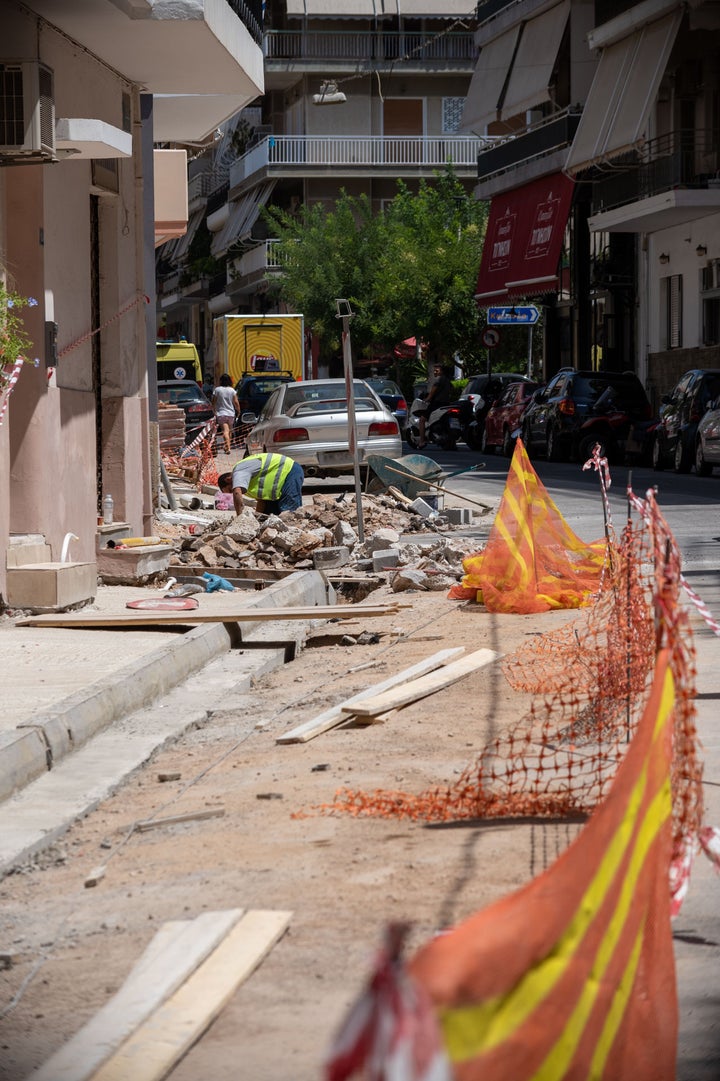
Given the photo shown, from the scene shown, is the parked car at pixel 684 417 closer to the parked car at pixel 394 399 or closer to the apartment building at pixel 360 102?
the parked car at pixel 394 399

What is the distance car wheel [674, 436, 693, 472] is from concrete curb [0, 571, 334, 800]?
56.3ft

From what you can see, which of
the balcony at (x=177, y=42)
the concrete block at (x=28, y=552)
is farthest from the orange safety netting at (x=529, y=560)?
the balcony at (x=177, y=42)

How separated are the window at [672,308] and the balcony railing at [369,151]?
85.7 feet

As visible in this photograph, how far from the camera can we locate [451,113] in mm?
67812

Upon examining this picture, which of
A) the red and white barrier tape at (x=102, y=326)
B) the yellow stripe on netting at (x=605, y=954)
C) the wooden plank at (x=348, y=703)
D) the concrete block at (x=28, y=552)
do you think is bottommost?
the wooden plank at (x=348, y=703)

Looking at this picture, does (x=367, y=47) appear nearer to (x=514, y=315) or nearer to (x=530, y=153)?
(x=530, y=153)

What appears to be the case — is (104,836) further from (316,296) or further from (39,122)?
(316,296)

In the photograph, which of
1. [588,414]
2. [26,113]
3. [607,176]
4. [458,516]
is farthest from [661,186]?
[26,113]

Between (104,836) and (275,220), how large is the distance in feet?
206

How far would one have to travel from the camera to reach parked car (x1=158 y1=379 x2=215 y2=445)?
39.1 metres

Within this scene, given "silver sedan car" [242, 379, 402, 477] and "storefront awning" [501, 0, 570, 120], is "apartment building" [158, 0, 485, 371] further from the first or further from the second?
"silver sedan car" [242, 379, 402, 477]

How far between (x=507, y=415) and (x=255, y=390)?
9971 millimetres

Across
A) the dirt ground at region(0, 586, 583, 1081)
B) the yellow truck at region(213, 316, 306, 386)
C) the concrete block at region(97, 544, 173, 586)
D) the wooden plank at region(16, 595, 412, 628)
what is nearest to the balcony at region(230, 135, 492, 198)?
the yellow truck at region(213, 316, 306, 386)

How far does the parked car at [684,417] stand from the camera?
28.2 meters
